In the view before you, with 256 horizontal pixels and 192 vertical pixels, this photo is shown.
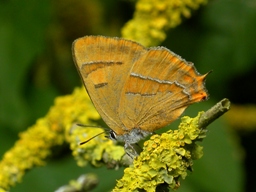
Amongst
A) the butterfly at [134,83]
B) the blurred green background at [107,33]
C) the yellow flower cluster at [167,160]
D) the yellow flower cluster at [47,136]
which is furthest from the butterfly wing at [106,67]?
the blurred green background at [107,33]

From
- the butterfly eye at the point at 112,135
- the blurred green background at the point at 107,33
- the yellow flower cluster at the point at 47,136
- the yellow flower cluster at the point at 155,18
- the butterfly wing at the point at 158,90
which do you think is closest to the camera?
the butterfly wing at the point at 158,90

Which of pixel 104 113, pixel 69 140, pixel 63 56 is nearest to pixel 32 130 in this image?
pixel 69 140

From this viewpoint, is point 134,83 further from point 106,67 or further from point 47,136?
point 47,136

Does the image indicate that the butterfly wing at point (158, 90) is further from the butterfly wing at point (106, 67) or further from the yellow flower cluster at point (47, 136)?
the yellow flower cluster at point (47, 136)

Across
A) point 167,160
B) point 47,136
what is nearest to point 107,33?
point 47,136

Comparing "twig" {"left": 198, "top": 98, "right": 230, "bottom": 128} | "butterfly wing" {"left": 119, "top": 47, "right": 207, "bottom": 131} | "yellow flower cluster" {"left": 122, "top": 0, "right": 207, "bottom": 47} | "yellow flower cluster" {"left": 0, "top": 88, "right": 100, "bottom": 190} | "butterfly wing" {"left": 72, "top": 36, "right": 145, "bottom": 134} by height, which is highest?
"yellow flower cluster" {"left": 122, "top": 0, "right": 207, "bottom": 47}

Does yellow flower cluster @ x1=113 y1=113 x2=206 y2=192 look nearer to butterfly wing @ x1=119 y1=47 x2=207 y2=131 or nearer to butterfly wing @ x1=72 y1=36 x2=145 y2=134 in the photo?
butterfly wing @ x1=119 y1=47 x2=207 y2=131

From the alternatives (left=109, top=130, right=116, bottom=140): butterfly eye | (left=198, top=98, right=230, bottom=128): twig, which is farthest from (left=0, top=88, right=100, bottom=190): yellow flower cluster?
(left=198, top=98, right=230, bottom=128): twig
